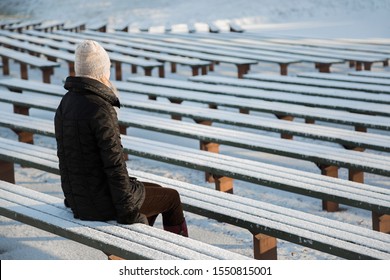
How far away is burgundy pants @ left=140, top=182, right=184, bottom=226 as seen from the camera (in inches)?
156

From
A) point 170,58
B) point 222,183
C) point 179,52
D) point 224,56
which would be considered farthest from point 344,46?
point 222,183

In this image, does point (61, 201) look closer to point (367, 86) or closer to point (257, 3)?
point (367, 86)

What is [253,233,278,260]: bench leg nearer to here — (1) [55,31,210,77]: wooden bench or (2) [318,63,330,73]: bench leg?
(1) [55,31,210,77]: wooden bench

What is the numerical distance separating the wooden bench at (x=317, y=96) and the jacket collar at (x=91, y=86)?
154 inches

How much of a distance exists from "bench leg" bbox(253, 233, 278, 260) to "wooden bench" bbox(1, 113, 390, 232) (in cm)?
56

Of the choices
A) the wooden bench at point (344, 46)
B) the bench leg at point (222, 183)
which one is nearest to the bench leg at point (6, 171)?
the bench leg at point (222, 183)

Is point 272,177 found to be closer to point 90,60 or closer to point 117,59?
point 90,60

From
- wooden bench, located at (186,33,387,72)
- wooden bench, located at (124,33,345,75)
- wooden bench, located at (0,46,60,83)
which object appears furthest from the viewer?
wooden bench, located at (186,33,387,72)

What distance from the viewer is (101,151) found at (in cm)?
357

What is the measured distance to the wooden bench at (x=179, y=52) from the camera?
448 inches

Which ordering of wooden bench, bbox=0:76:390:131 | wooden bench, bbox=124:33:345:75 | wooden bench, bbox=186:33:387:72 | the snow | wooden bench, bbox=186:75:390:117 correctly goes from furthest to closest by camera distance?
wooden bench, bbox=186:33:387:72 < wooden bench, bbox=124:33:345:75 < wooden bench, bbox=186:75:390:117 < wooden bench, bbox=0:76:390:131 < the snow

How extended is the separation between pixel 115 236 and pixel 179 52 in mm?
9364

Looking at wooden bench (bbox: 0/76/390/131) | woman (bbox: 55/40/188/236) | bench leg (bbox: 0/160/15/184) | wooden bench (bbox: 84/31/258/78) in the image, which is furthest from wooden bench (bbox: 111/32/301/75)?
woman (bbox: 55/40/188/236)

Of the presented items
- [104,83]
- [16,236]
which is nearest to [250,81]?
[16,236]
